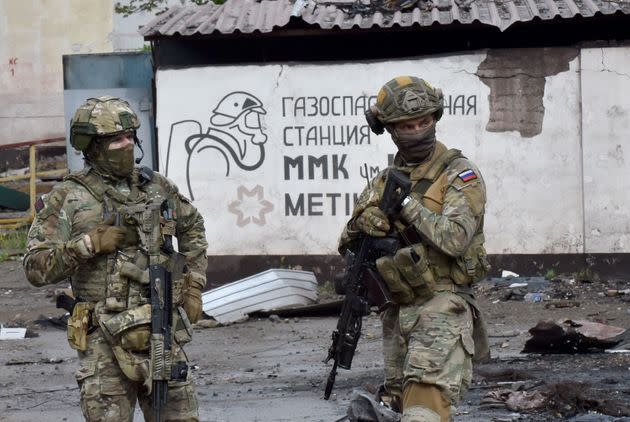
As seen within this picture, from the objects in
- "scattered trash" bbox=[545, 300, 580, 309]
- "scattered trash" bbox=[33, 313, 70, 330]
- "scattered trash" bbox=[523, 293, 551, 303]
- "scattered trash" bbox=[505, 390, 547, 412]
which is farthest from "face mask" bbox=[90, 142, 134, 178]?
"scattered trash" bbox=[523, 293, 551, 303]

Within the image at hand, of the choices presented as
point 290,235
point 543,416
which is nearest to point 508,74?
point 290,235

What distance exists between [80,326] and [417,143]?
1636 millimetres

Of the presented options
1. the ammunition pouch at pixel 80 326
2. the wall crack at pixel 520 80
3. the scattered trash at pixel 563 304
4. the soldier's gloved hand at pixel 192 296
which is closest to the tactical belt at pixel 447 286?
the soldier's gloved hand at pixel 192 296

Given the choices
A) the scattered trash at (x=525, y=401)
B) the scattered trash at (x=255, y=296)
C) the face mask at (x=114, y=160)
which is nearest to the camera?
the face mask at (x=114, y=160)

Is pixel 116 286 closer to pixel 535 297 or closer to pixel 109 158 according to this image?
pixel 109 158

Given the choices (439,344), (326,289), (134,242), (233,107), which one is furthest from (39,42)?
(439,344)

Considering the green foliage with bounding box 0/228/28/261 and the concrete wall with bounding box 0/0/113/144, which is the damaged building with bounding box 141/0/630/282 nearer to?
the green foliage with bounding box 0/228/28/261

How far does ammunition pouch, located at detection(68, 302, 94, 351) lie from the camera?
16.7ft

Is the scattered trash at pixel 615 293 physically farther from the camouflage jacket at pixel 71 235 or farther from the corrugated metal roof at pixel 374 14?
the camouflage jacket at pixel 71 235

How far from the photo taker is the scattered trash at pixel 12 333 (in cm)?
1030

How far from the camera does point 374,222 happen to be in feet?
16.6

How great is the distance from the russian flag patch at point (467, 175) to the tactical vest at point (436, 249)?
8cm

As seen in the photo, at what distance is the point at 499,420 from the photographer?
651 cm

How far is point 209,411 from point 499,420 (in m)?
1.79
